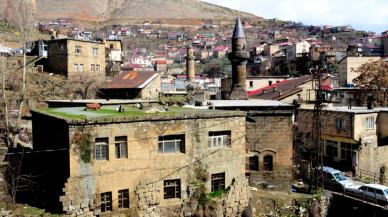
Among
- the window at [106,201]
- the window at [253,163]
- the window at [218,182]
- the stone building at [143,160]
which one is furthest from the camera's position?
the window at [253,163]

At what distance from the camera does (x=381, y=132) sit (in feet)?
101

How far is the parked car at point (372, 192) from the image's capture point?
2377 cm

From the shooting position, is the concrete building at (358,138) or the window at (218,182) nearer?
the window at (218,182)

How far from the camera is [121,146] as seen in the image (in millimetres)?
18328

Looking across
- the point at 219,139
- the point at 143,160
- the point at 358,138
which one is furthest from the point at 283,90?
the point at 143,160

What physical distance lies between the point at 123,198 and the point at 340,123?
1784 cm

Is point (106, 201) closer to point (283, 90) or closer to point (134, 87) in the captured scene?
point (134, 87)

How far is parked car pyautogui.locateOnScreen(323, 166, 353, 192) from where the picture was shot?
2638 centimetres

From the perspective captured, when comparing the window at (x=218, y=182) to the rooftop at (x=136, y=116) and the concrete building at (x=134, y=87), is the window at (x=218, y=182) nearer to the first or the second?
the rooftop at (x=136, y=116)

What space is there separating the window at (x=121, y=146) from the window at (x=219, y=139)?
3.97 m

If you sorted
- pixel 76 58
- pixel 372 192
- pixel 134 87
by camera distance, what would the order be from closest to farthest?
pixel 372 192 → pixel 134 87 → pixel 76 58

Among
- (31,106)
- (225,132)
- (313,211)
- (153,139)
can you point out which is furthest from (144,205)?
(31,106)

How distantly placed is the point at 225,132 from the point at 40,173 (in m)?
8.80

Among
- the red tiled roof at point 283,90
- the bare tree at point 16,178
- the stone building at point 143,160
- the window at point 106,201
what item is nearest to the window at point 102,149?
the stone building at point 143,160
